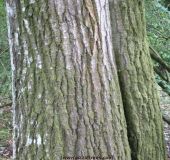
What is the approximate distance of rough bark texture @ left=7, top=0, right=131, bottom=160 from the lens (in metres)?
3.02

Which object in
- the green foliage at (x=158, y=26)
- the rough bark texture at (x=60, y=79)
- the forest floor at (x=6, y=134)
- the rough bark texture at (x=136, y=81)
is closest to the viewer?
the rough bark texture at (x=60, y=79)

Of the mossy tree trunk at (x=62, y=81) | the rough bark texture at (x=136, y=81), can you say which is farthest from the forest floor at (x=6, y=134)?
the mossy tree trunk at (x=62, y=81)

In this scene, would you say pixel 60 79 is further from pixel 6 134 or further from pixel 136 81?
pixel 6 134

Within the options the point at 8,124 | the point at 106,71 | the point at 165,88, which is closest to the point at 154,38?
the point at 165,88

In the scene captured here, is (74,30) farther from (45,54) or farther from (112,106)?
(112,106)

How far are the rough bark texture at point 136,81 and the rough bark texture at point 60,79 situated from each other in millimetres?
688

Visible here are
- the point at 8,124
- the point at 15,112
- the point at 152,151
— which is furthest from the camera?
the point at 8,124

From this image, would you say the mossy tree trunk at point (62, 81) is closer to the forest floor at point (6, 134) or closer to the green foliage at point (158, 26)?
the forest floor at point (6, 134)

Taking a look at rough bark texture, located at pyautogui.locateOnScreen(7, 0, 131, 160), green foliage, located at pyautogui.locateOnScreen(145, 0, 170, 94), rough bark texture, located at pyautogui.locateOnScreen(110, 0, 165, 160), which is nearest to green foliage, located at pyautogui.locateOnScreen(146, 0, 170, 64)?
green foliage, located at pyautogui.locateOnScreen(145, 0, 170, 94)

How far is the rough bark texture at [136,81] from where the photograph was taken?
3.76 metres

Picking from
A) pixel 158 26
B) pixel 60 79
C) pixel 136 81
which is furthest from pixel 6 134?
pixel 60 79

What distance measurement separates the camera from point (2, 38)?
7371 mm

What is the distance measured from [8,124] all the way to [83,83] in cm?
542

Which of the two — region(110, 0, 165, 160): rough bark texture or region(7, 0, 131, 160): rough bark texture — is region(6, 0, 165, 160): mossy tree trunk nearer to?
region(7, 0, 131, 160): rough bark texture
